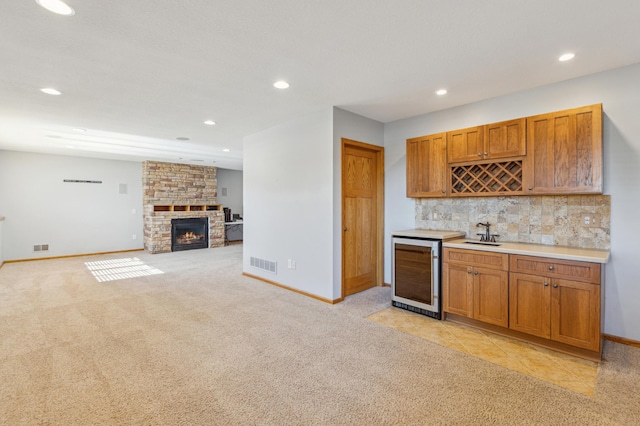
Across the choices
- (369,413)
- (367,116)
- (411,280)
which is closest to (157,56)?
(367,116)

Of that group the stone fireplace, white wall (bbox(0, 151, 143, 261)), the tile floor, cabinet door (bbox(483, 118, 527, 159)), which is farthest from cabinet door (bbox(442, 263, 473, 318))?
white wall (bbox(0, 151, 143, 261))

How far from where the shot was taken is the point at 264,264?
5152mm

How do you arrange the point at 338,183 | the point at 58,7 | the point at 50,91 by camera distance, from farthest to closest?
the point at 338,183
the point at 50,91
the point at 58,7

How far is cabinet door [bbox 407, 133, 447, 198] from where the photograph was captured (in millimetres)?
3836

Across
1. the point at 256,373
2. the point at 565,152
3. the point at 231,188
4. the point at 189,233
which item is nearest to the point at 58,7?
the point at 256,373

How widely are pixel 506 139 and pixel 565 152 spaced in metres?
0.56

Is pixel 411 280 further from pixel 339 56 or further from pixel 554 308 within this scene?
pixel 339 56

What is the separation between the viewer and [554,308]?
105 inches

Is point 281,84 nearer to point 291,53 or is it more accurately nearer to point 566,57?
point 291,53

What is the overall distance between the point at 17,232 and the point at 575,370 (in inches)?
397

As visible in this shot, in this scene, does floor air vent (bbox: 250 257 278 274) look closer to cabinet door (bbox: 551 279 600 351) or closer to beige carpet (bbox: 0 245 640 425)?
beige carpet (bbox: 0 245 640 425)

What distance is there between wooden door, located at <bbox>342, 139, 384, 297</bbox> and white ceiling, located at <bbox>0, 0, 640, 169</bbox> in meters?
0.69

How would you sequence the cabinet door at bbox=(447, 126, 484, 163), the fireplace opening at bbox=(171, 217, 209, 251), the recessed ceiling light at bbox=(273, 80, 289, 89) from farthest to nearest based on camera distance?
the fireplace opening at bbox=(171, 217, 209, 251) < the cabinet door at bbox=(447, 126, 484, 163) < the recessed ceiling light at bbox=(273, 80, 289, 89)

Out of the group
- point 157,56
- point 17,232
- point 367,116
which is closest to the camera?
point 157,56
